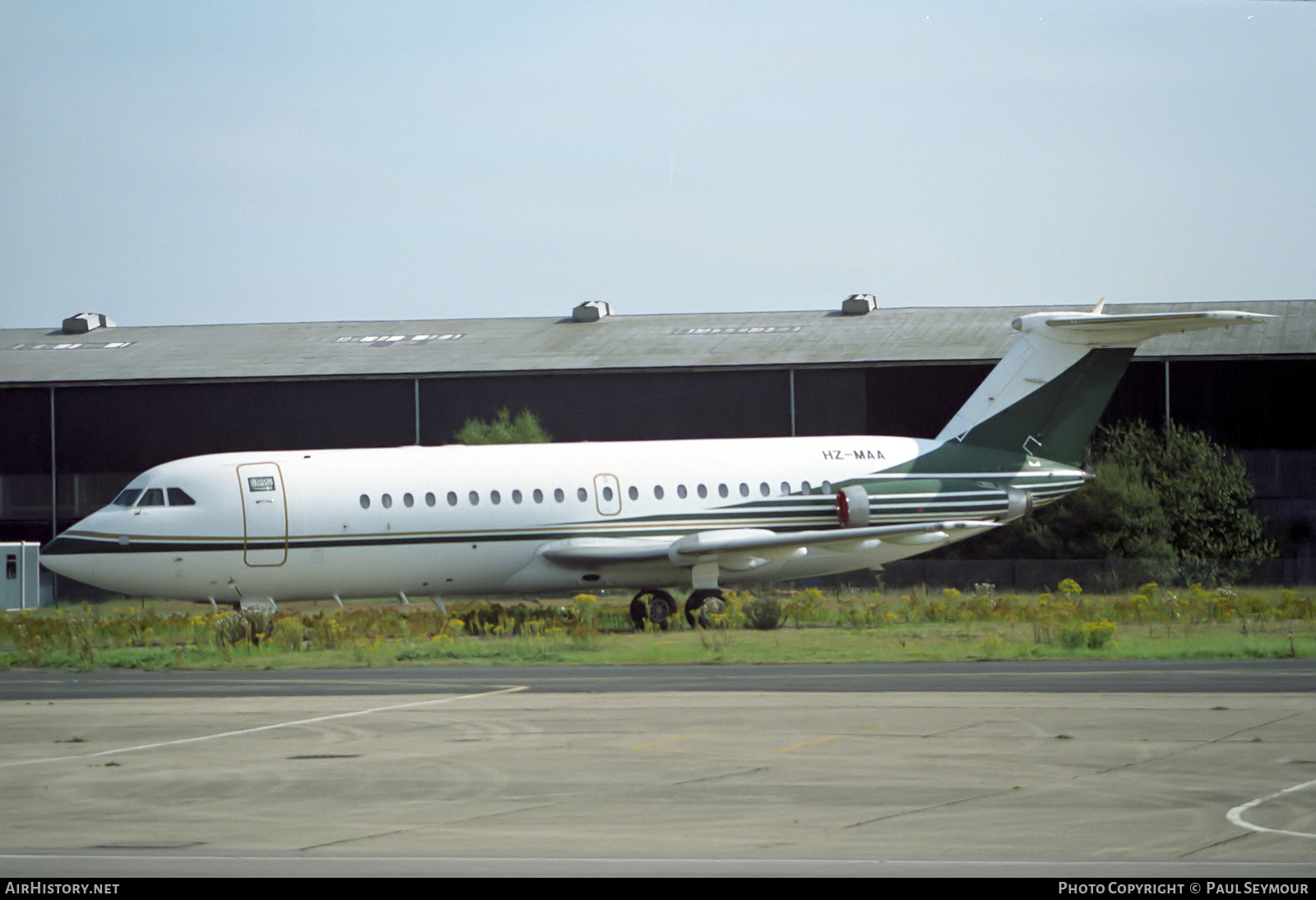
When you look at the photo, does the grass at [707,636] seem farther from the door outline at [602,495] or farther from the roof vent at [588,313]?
the roof vent at [588,313]

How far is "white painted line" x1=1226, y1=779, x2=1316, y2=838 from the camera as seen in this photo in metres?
9.57

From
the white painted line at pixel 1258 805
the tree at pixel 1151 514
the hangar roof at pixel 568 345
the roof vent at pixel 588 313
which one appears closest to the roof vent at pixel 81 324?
the hangar roof at pixel 568 345

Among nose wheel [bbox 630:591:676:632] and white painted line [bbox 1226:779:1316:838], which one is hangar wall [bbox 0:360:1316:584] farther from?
white painted line [bbox 1226:779:1316:838]

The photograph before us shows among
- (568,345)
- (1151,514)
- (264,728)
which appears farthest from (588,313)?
(264,728)

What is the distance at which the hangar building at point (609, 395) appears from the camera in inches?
1901

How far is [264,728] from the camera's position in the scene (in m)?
15.6

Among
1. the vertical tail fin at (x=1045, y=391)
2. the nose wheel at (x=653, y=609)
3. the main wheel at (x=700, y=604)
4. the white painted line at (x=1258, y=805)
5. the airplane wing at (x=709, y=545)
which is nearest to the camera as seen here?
the white painted line at (x=1258, y=805)

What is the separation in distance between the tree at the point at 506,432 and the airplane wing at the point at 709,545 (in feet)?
56.1

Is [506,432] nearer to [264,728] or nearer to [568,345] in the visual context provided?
[568,345]

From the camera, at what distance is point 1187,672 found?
772 inches

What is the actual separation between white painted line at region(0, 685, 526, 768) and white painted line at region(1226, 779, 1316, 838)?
8931 millimetres

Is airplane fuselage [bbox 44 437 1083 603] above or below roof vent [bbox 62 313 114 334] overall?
below

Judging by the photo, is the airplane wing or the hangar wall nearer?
the airplane wing

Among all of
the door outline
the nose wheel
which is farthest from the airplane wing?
the nose wheel
